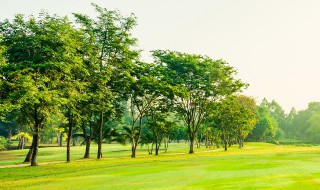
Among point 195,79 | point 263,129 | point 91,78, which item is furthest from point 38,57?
point 263,129

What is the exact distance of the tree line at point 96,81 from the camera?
3531 centimetres

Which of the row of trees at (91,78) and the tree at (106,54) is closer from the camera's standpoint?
the row of trees at (91,78)

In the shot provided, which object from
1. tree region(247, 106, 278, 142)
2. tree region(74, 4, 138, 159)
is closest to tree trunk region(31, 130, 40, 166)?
tree region(74, 4, 138, 159)

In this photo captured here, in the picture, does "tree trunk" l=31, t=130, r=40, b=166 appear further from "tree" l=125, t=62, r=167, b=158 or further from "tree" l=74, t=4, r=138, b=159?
"tree" l=125, t=62, r=167, b=158

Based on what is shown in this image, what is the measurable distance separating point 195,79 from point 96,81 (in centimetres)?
2424

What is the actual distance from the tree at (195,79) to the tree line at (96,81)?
21 cm

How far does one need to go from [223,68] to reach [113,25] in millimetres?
28212

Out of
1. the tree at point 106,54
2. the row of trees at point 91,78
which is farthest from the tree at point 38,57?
the tree at point 106,54

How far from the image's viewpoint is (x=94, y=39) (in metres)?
47.1

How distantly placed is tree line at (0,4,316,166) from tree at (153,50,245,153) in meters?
0.21

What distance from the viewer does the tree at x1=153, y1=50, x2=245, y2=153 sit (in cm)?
6281

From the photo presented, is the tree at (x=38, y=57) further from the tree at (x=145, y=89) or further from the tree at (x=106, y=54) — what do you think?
the tree at (x=145, y=89)

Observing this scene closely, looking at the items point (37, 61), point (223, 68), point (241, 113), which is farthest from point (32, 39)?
point (241, 113)

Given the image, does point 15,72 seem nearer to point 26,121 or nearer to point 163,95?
point 26,121
